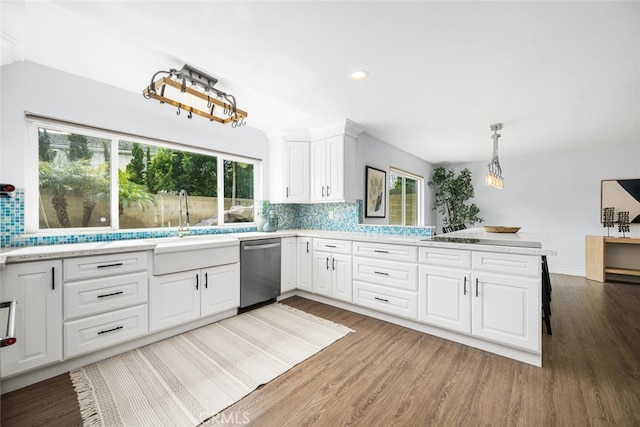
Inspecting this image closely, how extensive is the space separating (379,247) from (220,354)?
1.79 meters

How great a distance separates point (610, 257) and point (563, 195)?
4.19 ft

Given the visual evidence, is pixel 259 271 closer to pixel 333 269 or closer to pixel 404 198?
pixel 333 269

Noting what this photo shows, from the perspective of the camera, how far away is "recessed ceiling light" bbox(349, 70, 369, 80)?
2230mm

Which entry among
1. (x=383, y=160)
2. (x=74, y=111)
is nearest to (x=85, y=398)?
(x=74, y=111)

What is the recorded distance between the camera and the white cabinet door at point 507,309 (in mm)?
2004

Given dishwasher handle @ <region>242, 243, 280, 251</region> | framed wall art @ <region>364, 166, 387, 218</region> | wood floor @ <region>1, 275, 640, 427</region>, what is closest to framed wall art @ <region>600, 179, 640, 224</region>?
wood floor @ <region>1, 275, 640, 427</region>

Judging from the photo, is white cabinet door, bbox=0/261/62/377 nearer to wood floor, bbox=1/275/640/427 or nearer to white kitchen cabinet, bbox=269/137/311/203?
A: wood floor, bbox=1/275/640/427

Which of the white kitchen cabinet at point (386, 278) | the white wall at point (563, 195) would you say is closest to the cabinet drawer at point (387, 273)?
the white kitchen cabinet at point (386, 278)

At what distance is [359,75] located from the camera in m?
2.28

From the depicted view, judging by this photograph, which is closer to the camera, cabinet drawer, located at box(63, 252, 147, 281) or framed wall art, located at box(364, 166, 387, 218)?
cabinet drawer, located at box(63, 252, 147, 281)

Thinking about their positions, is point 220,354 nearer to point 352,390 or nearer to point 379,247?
point 352,390

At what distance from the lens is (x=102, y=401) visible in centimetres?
164

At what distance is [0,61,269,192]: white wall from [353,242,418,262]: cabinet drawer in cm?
222

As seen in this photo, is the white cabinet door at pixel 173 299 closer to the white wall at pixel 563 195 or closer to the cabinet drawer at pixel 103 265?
the cabinet drawer at pixel 103 265
